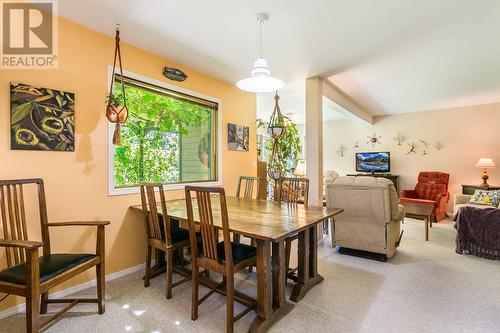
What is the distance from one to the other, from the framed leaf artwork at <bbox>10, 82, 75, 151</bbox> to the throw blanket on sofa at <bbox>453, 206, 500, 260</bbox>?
4681 millimetres

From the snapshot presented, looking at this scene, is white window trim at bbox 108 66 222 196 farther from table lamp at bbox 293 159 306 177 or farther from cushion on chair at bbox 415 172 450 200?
cushion on chair at bbox 415 172 450 200

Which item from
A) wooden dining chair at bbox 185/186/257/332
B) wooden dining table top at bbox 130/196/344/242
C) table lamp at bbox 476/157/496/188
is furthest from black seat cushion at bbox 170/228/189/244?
table lamp at bbox 476/157/496/188

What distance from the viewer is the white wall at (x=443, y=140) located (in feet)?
18.7

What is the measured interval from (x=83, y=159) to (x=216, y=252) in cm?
164

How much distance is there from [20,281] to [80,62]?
1921mm

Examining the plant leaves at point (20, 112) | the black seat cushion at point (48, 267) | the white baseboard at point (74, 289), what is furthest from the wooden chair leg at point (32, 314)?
the plant leaves at point (20, 112)

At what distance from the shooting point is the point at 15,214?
194 cm

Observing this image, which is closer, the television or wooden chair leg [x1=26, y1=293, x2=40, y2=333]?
wooden chair leg [x1=26, y1=293, x2=40, y2=333]

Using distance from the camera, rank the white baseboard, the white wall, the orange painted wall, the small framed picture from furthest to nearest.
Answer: the white wall < the small framed picture < the orange painted wall < the white baseboard

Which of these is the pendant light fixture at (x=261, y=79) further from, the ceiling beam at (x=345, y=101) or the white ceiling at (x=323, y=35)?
the ceiling beam at (x=345, y=101)

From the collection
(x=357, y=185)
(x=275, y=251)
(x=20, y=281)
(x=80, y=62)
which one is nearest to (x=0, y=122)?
(x=80, y=62)

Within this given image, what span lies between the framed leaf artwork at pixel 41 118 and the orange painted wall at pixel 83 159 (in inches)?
1.9

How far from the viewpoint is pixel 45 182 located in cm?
223

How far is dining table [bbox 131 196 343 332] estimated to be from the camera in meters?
1.82
